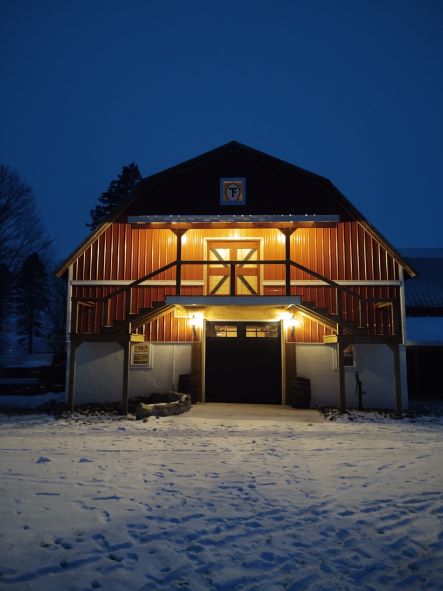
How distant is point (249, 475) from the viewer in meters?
6.56

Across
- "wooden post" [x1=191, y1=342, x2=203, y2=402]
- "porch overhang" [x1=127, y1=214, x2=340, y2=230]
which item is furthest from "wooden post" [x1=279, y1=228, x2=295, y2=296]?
"wooden post" [x1=191, y1=342, x2=203, y2=402]

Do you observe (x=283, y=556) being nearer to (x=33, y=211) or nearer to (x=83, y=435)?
(x=83, y=435)

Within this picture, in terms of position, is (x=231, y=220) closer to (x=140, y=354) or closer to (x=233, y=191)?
(x=233, y=191)

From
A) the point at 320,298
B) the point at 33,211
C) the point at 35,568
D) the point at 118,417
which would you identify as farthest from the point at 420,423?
the point at 33,211

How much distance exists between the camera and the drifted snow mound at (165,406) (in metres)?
11.4

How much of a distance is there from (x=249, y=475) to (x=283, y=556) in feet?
7.85

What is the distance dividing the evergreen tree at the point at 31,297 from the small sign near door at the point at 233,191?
37.3 meters

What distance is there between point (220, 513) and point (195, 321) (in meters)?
9.58

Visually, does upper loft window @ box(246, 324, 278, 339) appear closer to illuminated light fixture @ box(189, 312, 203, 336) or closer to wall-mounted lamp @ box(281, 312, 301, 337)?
wall-mounted lamp @ box(281, 312, 301, 337)

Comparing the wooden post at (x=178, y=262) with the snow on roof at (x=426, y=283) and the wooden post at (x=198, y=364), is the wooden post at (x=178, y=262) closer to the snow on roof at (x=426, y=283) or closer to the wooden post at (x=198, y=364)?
the wooden post at (x=198, y=364)

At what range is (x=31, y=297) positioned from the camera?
53312 mm

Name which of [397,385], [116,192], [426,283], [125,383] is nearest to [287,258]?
[397,385]

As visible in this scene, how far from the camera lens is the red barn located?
13938 mm

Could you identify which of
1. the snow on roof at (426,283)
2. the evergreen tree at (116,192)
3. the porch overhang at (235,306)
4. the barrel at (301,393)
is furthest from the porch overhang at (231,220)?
the evergreen tree at (116,192)
